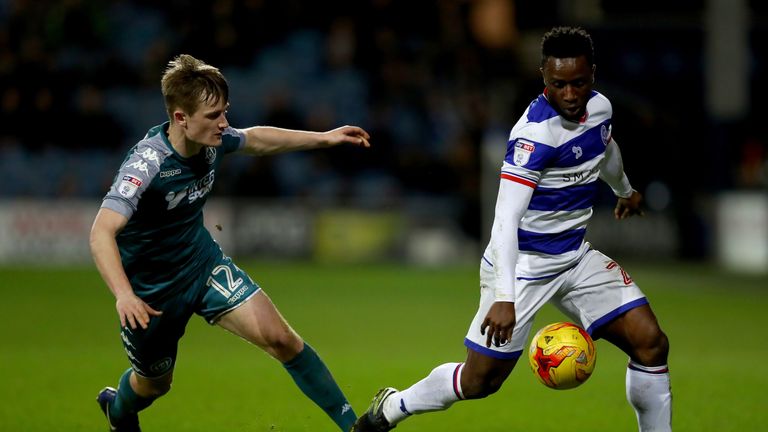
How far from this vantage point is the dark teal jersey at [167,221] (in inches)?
220

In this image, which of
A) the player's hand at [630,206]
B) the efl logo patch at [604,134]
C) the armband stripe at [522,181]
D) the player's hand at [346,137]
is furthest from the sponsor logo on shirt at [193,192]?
the player's hand at [630,206]

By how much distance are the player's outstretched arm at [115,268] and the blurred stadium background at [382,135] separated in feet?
25.2

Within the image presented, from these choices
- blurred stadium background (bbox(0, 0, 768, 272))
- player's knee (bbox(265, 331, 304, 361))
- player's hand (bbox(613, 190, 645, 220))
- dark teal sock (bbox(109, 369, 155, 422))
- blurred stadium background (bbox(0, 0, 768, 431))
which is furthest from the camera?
blurred stadium background (bbox(0, 0, 768, 272))

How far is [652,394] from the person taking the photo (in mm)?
5539

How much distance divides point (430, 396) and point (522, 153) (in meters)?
1.32

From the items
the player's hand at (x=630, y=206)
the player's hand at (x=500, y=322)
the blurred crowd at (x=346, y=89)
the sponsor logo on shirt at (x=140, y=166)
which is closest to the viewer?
the player's hand at (x=500, y=322)

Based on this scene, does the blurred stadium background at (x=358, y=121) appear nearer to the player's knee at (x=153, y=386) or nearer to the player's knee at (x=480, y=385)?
the player's knee at (x=153, y=386)

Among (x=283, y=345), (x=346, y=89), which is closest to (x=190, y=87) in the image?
(x=283, y=345)

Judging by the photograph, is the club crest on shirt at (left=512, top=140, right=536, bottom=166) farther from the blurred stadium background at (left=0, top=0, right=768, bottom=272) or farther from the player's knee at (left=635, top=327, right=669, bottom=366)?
the blurred stadium background at (left=0, top=0, right=768, bottom=272)

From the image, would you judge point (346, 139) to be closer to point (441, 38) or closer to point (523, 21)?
point (441, 38)

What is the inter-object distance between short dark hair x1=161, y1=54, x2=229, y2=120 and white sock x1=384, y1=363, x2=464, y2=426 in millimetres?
1724

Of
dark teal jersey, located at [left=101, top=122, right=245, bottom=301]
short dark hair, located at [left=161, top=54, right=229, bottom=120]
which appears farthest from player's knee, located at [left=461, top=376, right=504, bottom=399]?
short dark hair, located at [left=161, top=54, right=229, bottom=120]

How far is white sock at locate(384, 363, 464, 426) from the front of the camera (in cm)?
573

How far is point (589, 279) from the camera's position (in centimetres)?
572
